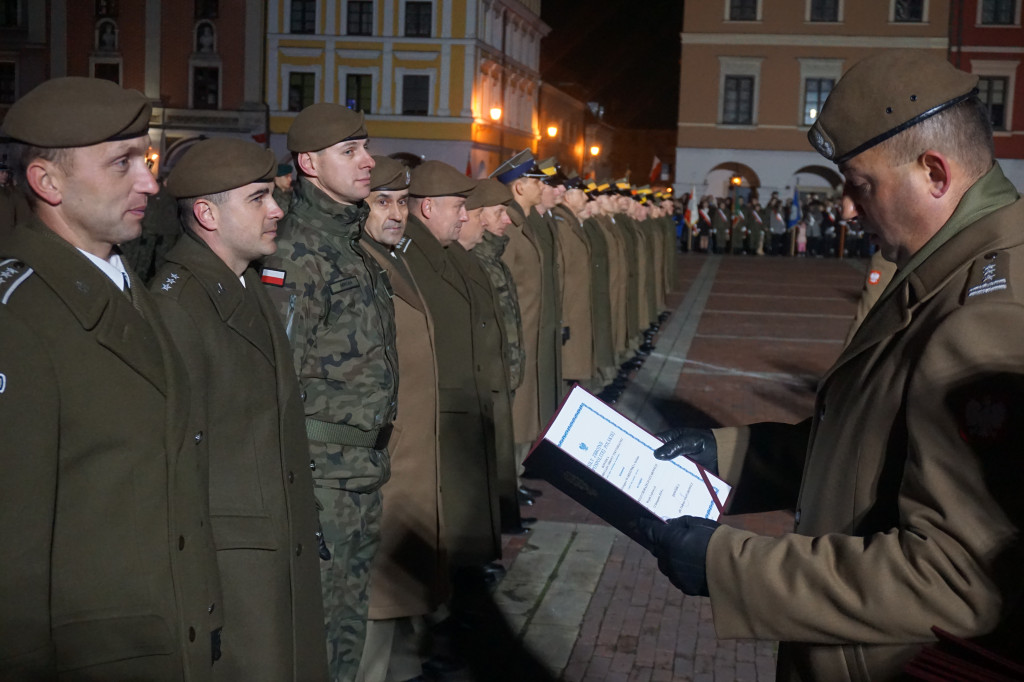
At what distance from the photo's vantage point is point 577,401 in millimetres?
3016

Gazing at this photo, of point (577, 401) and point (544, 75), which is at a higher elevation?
point (544, 75)

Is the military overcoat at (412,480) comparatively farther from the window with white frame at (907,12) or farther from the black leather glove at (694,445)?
the window with white frame at (907,12)

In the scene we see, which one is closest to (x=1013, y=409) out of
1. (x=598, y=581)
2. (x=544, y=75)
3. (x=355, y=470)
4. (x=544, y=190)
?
(x=355, y=470)

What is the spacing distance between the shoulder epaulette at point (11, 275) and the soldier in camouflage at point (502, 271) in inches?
187

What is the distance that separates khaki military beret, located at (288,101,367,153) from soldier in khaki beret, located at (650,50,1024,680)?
2626 mm

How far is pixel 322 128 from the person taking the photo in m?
4.77

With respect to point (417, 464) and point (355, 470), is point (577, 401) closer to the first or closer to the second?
point (355, 470)

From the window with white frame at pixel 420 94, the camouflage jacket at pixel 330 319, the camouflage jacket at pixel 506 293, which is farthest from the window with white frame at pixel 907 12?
the camouflage jacket at pixel 330 319

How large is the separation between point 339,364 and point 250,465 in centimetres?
112

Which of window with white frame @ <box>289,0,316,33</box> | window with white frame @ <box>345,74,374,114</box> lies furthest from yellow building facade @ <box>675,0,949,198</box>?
window with white frame @ <box>289,0,316,33</box>

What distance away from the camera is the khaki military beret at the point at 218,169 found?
12.2 feet

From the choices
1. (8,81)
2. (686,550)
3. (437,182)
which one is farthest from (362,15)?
(686,550)

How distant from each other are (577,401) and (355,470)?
1607mm

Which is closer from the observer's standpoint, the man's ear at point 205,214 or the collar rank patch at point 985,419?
the collar rank patch at point 985,419
